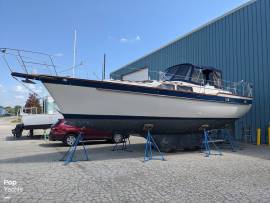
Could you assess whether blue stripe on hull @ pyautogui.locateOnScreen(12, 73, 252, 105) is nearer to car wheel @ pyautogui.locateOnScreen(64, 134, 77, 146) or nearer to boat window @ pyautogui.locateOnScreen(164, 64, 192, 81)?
boat window @ pyautogui.locateOnScreen(164, 64, 192, 81)

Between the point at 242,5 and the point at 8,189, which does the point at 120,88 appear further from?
the point at 242,5

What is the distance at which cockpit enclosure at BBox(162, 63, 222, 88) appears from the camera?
11398 mm

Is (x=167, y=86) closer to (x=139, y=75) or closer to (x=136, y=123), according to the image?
(x=136, y=123)

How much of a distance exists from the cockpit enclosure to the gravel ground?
3526mm

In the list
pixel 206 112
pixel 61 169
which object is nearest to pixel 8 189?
pixel 61 169

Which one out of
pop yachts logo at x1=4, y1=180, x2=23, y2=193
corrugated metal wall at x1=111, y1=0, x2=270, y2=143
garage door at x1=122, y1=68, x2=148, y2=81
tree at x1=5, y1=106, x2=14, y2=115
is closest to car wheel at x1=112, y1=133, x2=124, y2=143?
corrugated metal wall at x1=111, y1=0, x2=270, y2=143

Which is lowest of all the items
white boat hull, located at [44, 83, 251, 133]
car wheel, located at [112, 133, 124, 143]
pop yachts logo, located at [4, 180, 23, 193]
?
pop yachts logo, located at [4, 180, 23, 193]

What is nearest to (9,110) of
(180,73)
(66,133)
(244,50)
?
(66,133)

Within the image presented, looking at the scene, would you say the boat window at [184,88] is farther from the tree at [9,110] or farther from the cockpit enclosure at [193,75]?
the tree at [9,110]

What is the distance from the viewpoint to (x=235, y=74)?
47.4ft

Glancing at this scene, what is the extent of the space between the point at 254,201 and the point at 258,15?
10.9 metres

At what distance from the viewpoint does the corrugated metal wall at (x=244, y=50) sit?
1283cm

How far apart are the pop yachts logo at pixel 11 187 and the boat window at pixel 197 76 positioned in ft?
25.5

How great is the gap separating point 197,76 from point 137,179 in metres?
6.58
